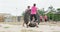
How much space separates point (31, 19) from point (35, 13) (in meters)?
0.47

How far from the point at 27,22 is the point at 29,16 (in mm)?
465

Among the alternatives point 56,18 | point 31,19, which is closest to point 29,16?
point 31,19

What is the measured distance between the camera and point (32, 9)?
15.8m

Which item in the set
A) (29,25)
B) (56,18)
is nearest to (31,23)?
(29,25)

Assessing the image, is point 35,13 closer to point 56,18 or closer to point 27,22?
point 27,22

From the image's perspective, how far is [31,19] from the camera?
51.9 feet

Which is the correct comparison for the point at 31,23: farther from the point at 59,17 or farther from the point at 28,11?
the point at 59,17

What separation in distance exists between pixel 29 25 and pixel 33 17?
60 cm

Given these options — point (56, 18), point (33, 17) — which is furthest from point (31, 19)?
point (56, 18)

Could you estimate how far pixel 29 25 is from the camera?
15.7 meters

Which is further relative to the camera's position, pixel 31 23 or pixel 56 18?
pixel 56 18

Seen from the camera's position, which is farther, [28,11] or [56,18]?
[56,18]

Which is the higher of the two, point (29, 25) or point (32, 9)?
point (32, 9)

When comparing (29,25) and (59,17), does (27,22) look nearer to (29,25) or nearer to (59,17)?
(29,25)
